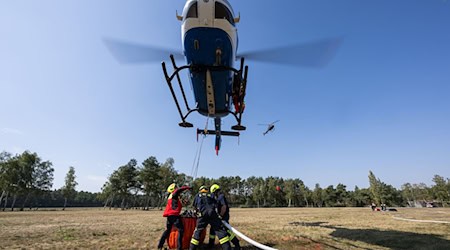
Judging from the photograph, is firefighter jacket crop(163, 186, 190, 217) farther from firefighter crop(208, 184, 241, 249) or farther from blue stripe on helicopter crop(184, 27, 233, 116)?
blue stripe on helicopter crop(184, 27, 233, 116)

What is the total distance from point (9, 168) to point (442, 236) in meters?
66.6

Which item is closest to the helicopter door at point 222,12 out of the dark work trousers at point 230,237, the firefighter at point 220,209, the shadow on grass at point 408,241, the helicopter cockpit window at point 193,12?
the helicopter cockpit window at point 193,12

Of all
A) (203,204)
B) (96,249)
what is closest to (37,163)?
(96,249)

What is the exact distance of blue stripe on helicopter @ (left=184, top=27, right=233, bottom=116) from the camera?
5.73 metres

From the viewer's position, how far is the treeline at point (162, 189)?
49344 mm

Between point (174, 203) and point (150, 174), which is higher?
point (150, 174)

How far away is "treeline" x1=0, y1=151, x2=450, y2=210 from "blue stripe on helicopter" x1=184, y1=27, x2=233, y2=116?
446 cm

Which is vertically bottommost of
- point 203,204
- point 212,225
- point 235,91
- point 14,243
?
point 14,243

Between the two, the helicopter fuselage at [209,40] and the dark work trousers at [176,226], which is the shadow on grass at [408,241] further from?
the helicopter fuselage at [209,40]

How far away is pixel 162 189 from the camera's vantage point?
59688 millimetres

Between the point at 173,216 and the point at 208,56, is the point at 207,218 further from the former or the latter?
the point at 208,56

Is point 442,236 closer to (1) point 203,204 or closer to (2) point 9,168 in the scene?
(1) point 203,204

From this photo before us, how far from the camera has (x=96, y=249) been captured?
7473 millimetres

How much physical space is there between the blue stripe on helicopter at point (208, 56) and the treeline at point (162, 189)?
446cm
